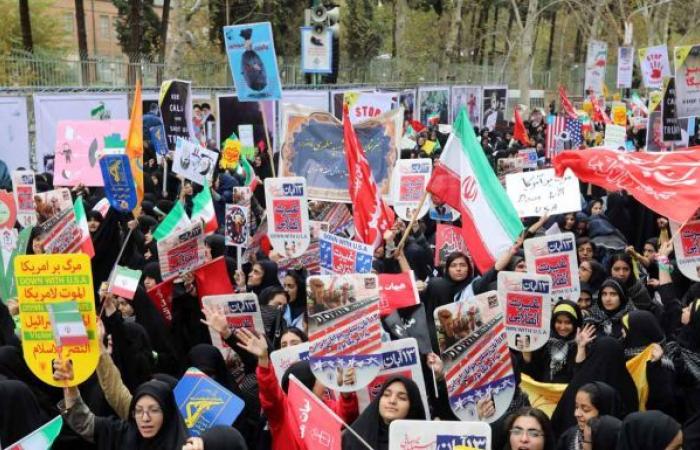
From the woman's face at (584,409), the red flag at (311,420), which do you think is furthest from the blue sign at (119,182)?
the woman's face at (584,409)

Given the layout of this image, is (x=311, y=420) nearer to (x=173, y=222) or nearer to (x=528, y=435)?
(x=528, y=435)

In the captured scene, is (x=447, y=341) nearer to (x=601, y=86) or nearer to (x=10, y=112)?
(x=10, y=112)

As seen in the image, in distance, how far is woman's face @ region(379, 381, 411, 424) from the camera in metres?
4.61

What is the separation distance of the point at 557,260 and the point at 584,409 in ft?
7.75

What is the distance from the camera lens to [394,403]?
464cm

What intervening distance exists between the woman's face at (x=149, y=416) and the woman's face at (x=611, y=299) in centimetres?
316

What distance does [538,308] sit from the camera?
5.81 metres

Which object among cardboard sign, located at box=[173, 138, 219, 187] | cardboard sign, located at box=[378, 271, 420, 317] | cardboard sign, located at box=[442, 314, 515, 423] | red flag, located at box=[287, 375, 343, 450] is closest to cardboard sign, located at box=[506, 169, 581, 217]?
cardboard sign, located at box=[378, 271, 420, 317]

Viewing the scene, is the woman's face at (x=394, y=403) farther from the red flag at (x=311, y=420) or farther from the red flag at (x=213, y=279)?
the red flag at (x=213, y=279)

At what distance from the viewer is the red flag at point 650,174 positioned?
6.84 meters

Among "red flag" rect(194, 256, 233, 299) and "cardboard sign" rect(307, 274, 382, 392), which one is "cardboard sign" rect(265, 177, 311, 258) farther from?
"cardboard sign" rect(307, 274, 382, 392)

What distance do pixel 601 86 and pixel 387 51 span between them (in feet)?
80.7

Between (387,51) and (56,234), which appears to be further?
(387,51)

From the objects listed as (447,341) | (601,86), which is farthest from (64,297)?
(601,86)
